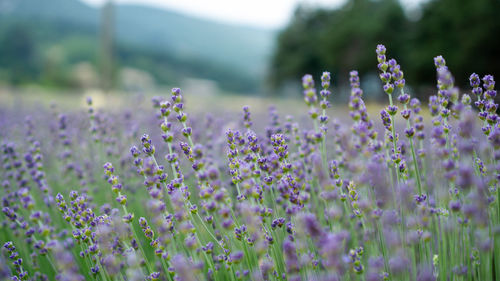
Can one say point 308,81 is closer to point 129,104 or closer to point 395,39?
point 129,104

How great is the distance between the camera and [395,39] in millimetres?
23797

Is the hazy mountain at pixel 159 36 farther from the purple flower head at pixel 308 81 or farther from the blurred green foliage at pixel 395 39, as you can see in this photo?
the purple flower head at pixel 308 81

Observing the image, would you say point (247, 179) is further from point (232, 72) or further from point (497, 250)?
point (232, 72)

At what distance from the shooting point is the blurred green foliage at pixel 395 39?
16391mm

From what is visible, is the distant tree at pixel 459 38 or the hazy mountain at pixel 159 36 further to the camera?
the hazy mountain at pixel 159 36

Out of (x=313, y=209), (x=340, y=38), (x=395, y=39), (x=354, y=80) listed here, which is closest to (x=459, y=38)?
(x=395, y=39)

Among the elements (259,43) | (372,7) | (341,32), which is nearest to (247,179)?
(341,32)

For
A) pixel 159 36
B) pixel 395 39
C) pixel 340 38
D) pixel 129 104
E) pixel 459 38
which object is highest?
pixel 159 36

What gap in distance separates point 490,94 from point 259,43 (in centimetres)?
15059

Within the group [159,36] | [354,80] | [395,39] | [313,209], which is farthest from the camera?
[159,36]

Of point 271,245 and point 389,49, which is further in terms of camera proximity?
point 389,49

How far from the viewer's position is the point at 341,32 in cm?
2530

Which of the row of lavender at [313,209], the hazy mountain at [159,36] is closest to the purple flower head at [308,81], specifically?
the row of lavender at [313,209]

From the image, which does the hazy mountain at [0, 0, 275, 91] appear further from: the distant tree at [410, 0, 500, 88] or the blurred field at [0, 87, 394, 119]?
the distant tree at [410, 0, 500, 88]
